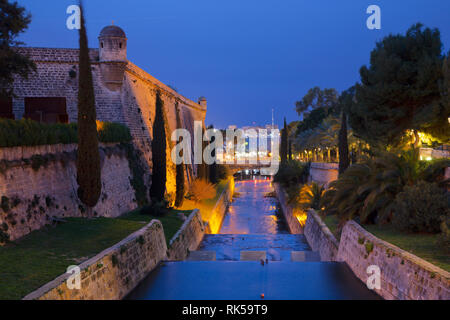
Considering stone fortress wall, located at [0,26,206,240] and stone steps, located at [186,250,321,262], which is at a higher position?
stone fortress wall, located at [0,26,206,240]

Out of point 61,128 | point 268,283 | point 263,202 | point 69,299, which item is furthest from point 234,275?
point 263,202

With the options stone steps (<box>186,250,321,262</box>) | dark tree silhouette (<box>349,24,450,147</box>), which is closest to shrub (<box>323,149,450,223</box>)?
stone steps (<box>186,250,321,262</box>)

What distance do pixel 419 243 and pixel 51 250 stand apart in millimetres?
8019

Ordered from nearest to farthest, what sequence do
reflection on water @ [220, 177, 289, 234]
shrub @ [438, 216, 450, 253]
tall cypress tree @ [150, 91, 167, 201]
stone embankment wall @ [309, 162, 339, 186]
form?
1. shrub @ [438, 216, 450, 253]
2. tall cypress tree @ [150, 91, 167, 201]
3. reflection on water @ [220, 177, 289, 234]
4. stone embankment wall @ [309, 162, 339, 186]

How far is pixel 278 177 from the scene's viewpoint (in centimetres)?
3803

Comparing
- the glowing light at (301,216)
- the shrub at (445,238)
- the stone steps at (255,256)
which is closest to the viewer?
the shrub at (445,238)

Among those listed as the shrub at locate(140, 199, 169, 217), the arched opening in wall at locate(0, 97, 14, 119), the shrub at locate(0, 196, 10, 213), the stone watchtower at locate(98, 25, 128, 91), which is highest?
the stone watchtower at locate(98, 25, 128, 91)

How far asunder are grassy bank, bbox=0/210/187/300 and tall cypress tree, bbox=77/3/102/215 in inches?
53.2

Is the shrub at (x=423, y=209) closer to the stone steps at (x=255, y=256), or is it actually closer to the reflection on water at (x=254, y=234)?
the stone steps at (x=255, y=256)

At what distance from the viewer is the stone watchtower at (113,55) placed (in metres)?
20.7

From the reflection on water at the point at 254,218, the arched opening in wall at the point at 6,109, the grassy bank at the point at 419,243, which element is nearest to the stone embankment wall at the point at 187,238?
the grassy bank at the point at 419,243

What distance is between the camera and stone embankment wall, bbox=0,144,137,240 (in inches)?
393

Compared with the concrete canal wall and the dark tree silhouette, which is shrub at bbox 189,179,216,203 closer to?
the dark tree silhouette

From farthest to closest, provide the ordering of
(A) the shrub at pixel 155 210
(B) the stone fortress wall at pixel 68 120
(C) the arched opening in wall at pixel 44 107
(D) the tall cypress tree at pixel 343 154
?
1. (C) the arched opening in wall at pixel 44 107
2. (D) the tall cypress tree at pixel 343 154
3. (A) the shrub at pixel 155 210
4. (B) the stone fortress wall at pixel 68 120
